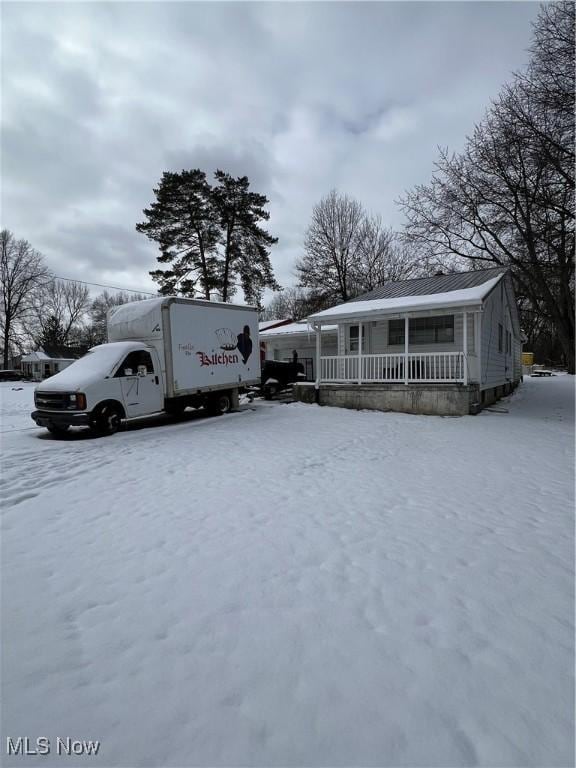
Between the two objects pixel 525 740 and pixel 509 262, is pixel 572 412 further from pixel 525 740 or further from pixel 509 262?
pixel 525 740

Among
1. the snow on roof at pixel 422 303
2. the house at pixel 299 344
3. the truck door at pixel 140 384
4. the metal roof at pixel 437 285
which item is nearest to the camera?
the truck door at pixel 140 384

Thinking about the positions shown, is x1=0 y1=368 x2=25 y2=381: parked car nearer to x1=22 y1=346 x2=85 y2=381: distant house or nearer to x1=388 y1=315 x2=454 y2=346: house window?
x1=22 y1=346 x2=85 y2=381: distant house

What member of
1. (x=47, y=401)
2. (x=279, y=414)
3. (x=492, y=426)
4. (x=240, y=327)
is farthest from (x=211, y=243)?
(x=492, y=426)

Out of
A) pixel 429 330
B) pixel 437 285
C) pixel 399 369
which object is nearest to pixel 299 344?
pixel 437 285

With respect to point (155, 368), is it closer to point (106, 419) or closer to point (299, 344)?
point (106, 419)

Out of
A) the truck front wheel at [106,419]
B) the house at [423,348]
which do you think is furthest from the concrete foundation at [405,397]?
the truck front wheel at [106,419]

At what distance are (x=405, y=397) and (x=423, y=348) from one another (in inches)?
123


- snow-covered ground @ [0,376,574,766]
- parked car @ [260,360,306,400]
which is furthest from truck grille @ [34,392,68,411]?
parked car @ [260,360,306,400]

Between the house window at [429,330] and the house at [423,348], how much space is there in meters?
0.03

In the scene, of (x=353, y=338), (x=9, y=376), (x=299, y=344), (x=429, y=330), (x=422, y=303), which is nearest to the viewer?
(x=422, y=303)

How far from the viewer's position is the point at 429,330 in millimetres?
14039

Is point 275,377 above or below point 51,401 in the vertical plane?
above

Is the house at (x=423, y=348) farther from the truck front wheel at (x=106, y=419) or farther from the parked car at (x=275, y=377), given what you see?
the truck front wheel at (x=106, y=419)

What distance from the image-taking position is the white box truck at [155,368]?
8258 millimetres
